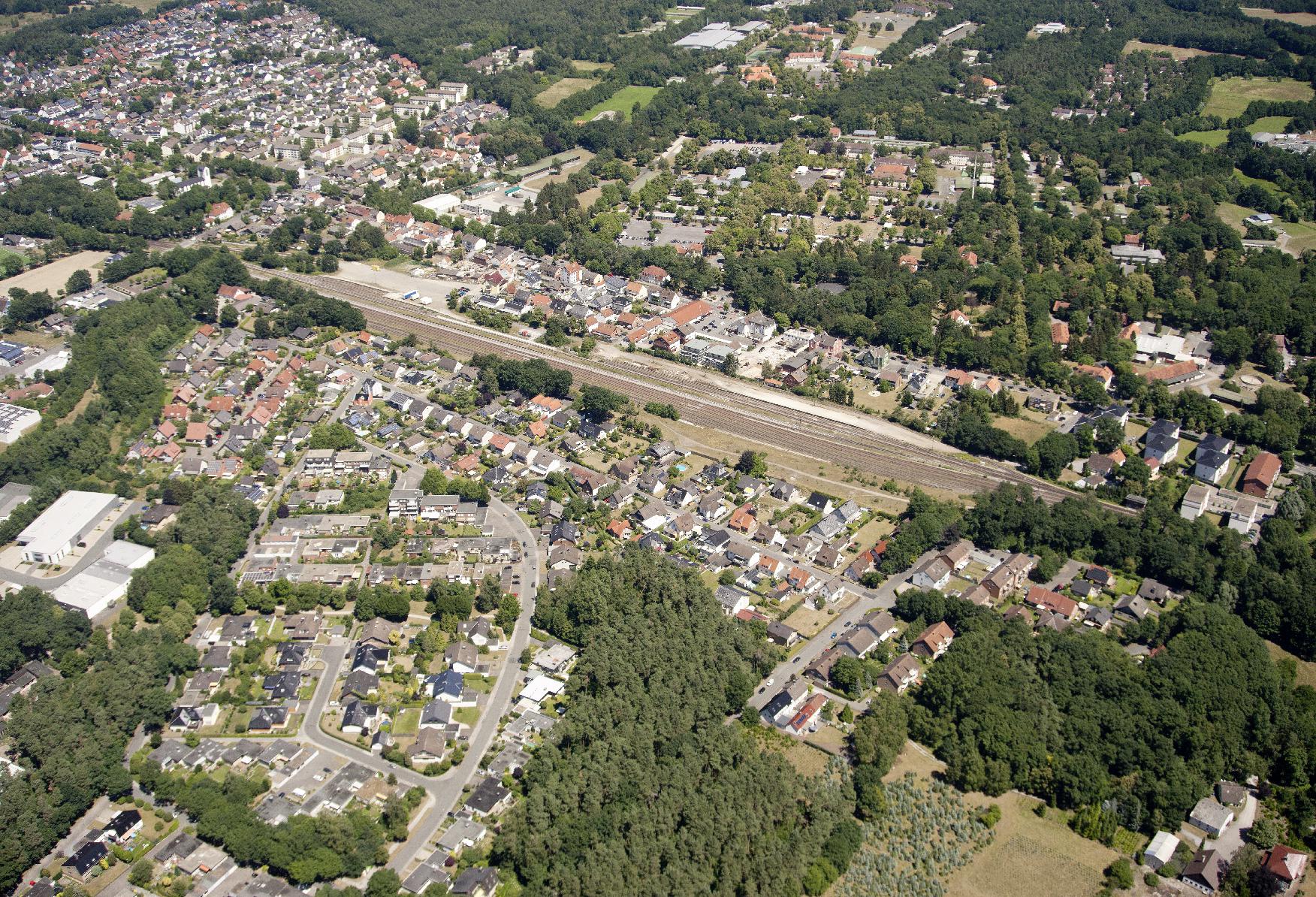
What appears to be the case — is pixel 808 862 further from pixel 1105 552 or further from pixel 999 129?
pixel 999 129

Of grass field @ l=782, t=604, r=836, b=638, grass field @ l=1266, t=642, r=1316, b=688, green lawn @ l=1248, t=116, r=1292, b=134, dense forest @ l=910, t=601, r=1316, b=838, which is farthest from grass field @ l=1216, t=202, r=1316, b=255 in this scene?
grass field @ l=782, t=604, r=836, b=638

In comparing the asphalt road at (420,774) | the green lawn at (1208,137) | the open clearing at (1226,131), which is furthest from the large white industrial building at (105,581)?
the open clearing at (1226,131)

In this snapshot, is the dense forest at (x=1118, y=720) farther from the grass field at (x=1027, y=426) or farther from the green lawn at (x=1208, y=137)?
the green lawn at (x=1208, y=137)

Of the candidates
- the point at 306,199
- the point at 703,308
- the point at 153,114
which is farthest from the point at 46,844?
the point at 153,114

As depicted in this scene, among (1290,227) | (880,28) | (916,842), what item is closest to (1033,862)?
(916,842)

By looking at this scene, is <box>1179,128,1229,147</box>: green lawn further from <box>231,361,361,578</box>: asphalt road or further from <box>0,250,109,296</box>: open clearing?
<box>0,250,109,296</box>: open clearing

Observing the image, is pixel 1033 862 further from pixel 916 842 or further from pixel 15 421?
pixel 15 421
